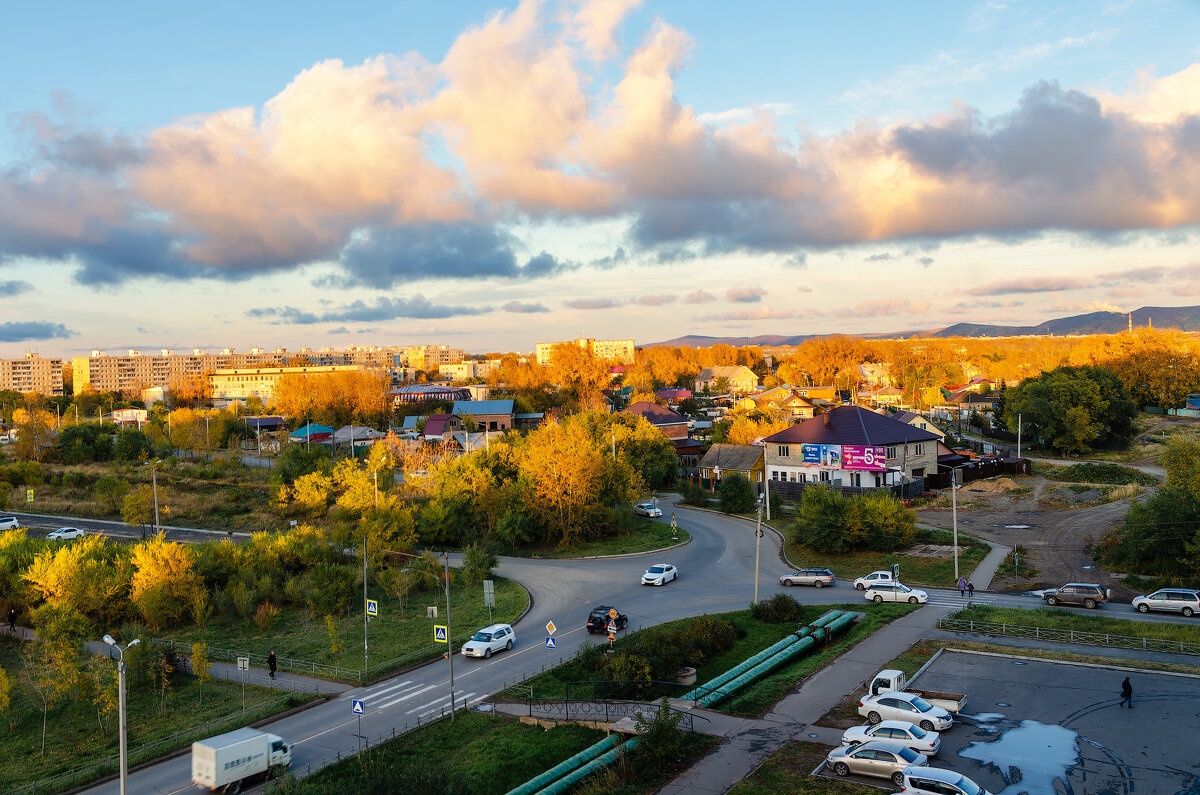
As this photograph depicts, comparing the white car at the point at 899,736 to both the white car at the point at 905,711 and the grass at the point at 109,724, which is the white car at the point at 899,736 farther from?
the grass at the point at 109,724

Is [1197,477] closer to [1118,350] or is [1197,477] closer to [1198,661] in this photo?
[1198,661]

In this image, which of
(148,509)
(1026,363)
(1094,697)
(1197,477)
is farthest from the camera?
(1026,363)

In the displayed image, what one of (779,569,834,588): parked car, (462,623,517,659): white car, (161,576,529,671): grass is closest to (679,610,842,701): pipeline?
(779,569,834,588): parked car

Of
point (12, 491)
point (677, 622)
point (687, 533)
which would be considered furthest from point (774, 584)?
point (12, 491)

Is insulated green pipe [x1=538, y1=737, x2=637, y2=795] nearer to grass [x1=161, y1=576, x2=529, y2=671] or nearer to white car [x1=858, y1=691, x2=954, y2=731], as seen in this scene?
white car [x1=858, y1=691, x2=954, y2=731]

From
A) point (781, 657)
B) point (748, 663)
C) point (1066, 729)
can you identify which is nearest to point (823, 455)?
point (781, 657)

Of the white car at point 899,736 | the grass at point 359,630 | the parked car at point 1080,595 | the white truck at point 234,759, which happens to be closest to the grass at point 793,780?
the white car at point 899,736

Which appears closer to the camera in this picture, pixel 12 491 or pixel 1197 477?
pixel 1197 477
